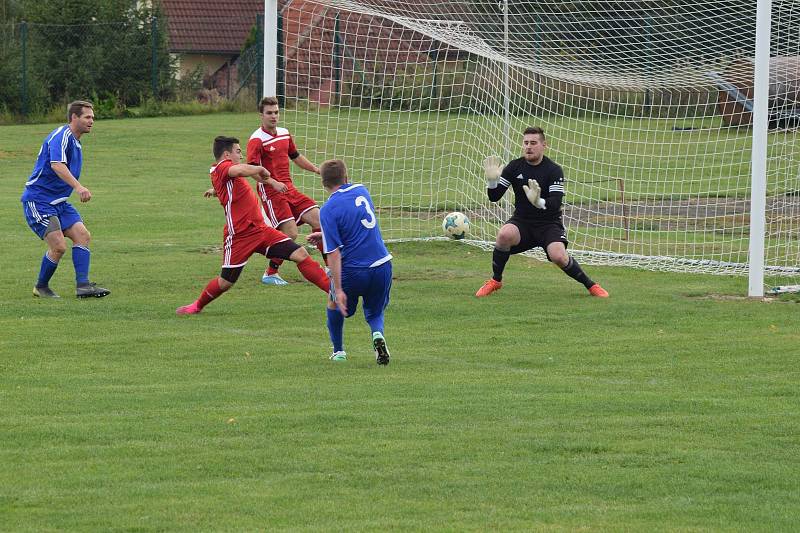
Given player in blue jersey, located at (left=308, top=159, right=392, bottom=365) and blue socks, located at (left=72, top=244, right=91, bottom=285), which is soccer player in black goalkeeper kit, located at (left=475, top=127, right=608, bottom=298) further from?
blue socks, located at (left=72, top=244, right=91, bottom=285)

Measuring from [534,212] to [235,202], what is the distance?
322 centimetres

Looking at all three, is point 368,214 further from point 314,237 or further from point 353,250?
point 314,237

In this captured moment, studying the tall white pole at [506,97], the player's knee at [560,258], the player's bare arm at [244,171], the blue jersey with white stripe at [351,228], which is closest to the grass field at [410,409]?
the player's knee at [560,258]

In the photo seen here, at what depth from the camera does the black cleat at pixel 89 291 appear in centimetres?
1311

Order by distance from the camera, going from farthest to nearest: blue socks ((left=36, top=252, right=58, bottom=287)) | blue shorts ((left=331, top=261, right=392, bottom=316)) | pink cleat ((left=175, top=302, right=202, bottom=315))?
blue socks ((left=36, top=252, right=58, bottom=287))
pink cleat ((left=175, top=302, right=202, bottom=315))
blue shorts ((left=331, top=261, right=392, bottom=316))

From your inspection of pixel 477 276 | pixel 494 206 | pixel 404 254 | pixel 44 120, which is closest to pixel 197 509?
pixel 477 276

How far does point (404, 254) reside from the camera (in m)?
16.6

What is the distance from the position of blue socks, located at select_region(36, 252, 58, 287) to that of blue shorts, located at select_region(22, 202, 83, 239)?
0.26m

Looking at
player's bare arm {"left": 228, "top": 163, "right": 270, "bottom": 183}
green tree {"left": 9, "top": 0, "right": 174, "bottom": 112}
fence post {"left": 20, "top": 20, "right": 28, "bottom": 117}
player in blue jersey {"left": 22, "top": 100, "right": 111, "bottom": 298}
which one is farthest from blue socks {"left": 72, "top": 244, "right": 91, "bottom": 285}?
green tree {"left": 9, "top": 0, "right": 174, "bottom": 112}

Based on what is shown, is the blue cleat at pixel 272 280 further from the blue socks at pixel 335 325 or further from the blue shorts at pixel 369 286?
the blue shorts at pixel 369 286

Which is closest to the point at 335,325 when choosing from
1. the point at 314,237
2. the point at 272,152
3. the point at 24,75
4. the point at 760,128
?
the point at 314,237

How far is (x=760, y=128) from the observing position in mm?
12555

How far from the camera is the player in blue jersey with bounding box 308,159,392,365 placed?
9555 millimetres

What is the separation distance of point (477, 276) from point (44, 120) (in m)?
25.7
